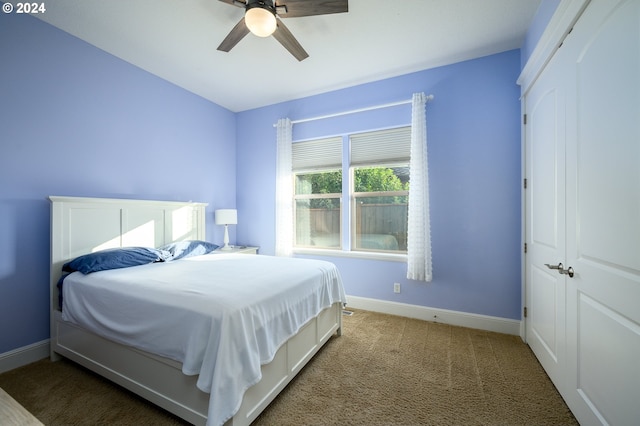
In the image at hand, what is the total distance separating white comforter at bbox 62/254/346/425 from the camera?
1.24 meters

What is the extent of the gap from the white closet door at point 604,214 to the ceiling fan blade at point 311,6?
1.37 metres

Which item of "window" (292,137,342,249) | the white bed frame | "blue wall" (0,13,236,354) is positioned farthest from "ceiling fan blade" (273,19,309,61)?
the white bed frame

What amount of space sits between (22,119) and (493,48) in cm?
430

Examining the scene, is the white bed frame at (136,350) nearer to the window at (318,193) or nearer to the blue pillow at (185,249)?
the blue pillow at (185,249)

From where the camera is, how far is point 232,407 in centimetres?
121

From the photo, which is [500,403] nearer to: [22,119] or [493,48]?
[493,48]

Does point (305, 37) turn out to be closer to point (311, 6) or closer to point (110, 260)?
point (311, 6)

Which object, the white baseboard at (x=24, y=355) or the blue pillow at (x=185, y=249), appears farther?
the blue pillow at (x=185, y=249)

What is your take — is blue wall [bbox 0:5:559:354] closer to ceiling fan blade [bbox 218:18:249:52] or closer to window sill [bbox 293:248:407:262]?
window sill [bbox 293:248:407:262]

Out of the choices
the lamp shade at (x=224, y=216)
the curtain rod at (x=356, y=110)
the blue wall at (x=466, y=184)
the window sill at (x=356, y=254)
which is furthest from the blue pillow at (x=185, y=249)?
the curtain rod at (x=356, y=110)

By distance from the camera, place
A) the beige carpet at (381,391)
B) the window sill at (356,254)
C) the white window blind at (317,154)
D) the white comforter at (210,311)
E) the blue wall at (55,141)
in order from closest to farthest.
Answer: the white comforter at (210,311) → the beige carpet at (381,391) → the blue wall at (55,141) → the window sill at (356,254) → the white window blind at (317,154)

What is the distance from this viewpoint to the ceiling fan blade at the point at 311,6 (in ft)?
5.36

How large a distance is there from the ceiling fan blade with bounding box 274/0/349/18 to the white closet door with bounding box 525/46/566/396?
5.02 feet

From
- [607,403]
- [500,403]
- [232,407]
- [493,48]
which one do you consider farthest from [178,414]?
[493,48]
